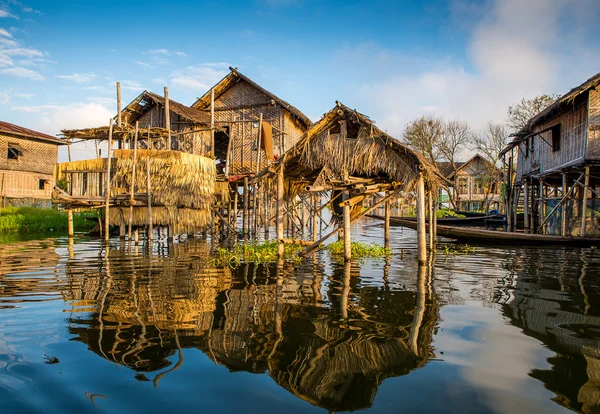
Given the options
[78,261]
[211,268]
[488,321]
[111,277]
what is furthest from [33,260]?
[488,321]

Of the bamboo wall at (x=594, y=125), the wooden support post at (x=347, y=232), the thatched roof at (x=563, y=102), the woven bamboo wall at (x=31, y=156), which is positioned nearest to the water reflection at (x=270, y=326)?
the wooden support post at (x=347, y=232)

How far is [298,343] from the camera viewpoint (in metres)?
4.36

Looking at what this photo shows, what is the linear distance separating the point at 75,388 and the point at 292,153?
7.95 meters

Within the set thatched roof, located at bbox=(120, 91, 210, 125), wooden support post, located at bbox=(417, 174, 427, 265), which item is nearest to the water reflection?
wooden support post, located at bbox=(417, 174, 427, 265)

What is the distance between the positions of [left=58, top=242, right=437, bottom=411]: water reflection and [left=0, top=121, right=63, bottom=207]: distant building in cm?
2732

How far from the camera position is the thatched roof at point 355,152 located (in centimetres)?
984

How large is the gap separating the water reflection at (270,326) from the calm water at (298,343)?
0.02m

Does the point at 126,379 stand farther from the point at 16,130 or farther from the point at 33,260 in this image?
the point at 16,130

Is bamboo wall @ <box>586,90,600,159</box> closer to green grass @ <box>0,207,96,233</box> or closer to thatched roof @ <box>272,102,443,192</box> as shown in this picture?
thatched roof @ <box>272,102,443,192</box>

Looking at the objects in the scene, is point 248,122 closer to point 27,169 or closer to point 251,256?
point 251,256

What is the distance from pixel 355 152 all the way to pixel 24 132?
30.8 meters

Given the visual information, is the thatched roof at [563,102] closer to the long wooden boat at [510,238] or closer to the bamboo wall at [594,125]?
the bamboo wall at [594,125]

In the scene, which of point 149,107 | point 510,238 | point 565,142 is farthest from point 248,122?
point 565,142

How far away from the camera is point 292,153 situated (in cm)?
1057
